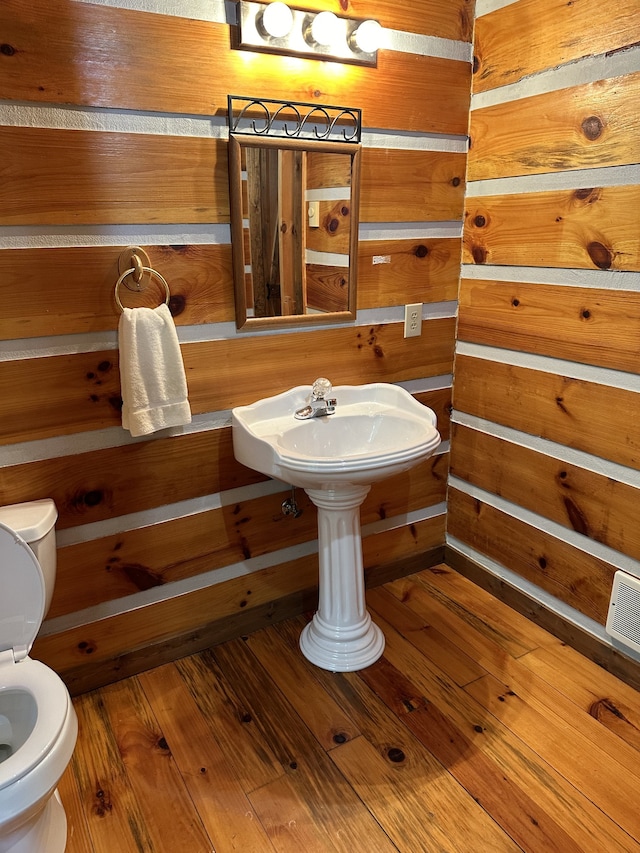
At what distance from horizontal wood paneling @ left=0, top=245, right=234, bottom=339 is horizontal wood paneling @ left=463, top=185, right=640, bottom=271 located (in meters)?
0.96

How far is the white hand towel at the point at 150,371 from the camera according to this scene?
158cm

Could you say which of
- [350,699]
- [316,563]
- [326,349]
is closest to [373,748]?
[350,699]

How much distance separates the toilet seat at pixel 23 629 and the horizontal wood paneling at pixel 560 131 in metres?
1.85

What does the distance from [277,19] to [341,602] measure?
1720 millimetres

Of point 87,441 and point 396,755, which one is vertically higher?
point 87,441

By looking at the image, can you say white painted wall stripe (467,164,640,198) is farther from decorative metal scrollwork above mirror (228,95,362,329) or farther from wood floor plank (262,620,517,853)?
wood floor plank (262,620,517,853)

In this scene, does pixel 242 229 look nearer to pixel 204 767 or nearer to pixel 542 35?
pixel 542 35

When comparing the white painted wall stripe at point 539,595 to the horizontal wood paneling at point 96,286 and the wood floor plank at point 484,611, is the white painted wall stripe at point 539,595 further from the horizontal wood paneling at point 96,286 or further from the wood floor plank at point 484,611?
the horizontal wood paneling at point 96,286

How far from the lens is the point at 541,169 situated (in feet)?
6.13

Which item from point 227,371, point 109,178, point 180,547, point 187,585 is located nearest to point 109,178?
point 109,178

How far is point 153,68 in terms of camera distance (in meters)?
1.53

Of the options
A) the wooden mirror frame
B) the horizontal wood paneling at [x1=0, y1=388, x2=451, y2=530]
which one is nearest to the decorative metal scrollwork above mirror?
the wooden mirror frame

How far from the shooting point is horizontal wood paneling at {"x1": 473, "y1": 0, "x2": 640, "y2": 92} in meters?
1.60

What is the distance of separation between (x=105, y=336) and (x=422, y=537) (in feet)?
4.97
